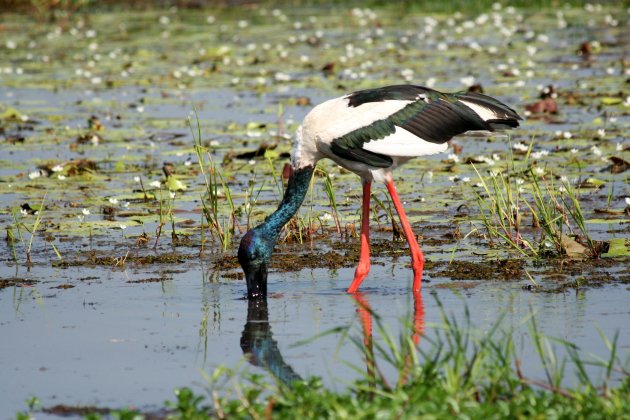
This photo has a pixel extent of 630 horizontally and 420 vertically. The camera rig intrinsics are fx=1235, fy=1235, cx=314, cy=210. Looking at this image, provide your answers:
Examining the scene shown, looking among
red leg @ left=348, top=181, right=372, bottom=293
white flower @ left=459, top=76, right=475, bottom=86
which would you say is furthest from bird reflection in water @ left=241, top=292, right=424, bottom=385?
white flower @ left=459, top=76, right=475, bottom=86

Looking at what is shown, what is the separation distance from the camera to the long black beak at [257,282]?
6.90 metres

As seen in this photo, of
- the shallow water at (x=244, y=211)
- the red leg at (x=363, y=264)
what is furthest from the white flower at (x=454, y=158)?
the red leg at (x=363, y=264)

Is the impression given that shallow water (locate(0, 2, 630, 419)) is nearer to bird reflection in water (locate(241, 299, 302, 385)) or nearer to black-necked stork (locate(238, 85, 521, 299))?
bird reflection in water (locate(241, 299, 302, 385))

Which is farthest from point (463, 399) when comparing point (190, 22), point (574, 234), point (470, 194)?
point (190, 22)

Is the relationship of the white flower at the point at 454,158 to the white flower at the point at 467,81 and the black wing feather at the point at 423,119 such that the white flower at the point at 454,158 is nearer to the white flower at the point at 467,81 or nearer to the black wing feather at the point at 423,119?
the black wing feather at the point at 423,119

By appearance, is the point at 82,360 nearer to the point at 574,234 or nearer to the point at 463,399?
the point at 463,399

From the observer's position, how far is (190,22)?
76.6 ft

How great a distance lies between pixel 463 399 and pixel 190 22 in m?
19.5

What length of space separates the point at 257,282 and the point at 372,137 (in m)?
1.12

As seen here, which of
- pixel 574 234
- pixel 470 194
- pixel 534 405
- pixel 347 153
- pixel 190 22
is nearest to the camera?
pixel 534 405

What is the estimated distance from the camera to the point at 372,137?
23.9 feet

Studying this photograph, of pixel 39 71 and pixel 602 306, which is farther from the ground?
pixel 39 71

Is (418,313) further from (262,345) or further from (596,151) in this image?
(596,151)

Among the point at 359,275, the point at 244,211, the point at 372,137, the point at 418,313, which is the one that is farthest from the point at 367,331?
the point at 244,211
